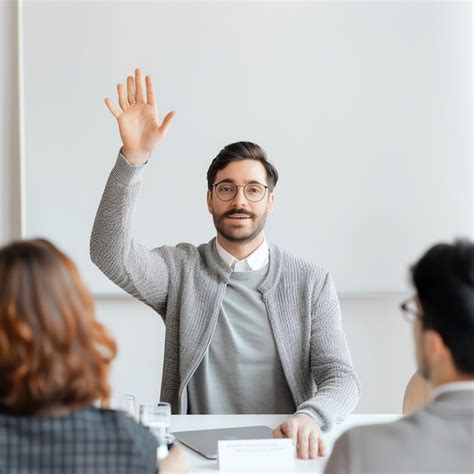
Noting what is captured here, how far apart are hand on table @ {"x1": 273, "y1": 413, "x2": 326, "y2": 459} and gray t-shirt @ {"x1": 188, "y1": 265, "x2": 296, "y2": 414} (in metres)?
0.45

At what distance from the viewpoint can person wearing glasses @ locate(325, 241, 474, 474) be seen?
3.99 feet

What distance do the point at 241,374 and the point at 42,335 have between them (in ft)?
4.29

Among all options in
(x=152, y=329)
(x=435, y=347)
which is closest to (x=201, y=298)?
(x=152, y=329)

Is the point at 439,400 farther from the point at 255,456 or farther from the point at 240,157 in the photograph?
the point at 240,157

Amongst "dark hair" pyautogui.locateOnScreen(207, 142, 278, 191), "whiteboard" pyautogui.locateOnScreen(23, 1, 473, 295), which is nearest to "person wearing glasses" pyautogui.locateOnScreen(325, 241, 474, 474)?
"dark hair" pyautogui.locateOnScreen(207, 142, 278, 191)

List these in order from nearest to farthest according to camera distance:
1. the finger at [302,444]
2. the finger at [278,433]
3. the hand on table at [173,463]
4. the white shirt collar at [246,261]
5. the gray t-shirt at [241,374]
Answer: the hand on table at [173,463] → the finger at [302,444] → the finger at [278,433] → the gray t-shirt at [241,374] → the white shirt collar at [246,261]

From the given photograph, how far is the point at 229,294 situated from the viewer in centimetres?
250

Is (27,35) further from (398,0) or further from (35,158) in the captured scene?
(398,0)

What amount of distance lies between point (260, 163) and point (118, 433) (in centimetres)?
151

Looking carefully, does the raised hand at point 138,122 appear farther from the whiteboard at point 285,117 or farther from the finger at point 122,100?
the whiteboard at point 285,117

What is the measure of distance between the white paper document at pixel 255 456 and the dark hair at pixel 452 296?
59 centimetres

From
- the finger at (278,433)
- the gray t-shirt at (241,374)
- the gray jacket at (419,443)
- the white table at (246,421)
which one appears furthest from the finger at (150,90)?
the gray jacket at (419,443)

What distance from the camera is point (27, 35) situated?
11.0 ft

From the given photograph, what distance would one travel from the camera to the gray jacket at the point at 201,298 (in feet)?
7.53
